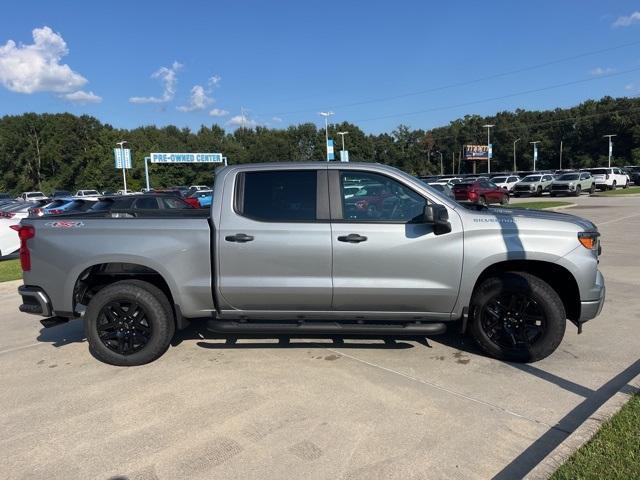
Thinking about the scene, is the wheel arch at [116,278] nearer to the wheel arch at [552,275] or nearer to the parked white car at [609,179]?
the wheel arch at [552,275]

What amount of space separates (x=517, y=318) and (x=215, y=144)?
3789 inches

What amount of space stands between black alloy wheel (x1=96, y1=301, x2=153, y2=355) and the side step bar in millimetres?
689

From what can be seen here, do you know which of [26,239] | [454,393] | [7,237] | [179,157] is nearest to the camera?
[454,393]

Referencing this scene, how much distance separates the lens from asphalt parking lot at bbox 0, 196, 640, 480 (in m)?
3.16

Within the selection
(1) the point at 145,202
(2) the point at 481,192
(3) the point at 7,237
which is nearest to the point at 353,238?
(3) the point at 7,237

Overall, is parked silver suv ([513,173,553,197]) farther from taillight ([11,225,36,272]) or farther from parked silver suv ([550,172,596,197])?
taillight ([11,225,36,272])

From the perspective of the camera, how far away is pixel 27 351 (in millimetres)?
5406

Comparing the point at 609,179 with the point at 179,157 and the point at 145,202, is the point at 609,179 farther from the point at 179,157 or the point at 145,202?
the point at 179,157

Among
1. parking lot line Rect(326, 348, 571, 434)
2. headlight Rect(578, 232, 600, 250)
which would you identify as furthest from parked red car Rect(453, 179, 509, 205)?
parking lot line Rect(326, 348, 571, 434)

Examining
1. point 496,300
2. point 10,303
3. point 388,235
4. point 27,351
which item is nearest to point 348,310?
point 388,235

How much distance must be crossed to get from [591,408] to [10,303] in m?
7.89

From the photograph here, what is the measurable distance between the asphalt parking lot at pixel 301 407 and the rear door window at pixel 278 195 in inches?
55.9

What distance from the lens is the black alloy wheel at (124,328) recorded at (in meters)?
4.79

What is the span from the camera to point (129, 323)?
482cm
